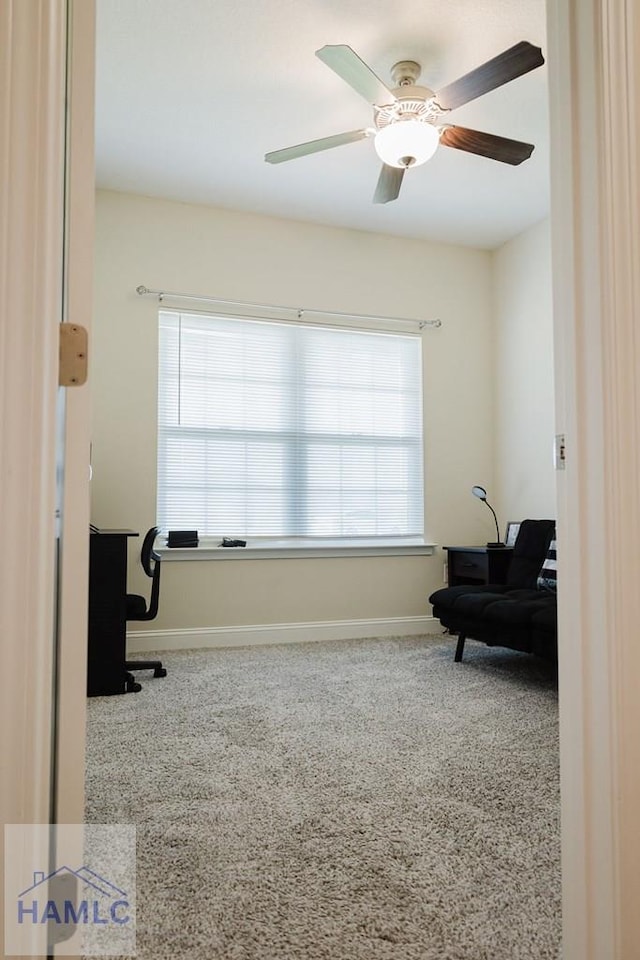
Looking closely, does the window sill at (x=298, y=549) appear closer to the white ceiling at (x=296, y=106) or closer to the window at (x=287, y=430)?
the window at (x=287, y=430)

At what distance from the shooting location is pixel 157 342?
Answer: 4398 millimetres

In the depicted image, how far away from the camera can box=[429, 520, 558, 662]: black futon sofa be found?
325 centimetres

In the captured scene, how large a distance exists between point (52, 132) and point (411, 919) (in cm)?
156

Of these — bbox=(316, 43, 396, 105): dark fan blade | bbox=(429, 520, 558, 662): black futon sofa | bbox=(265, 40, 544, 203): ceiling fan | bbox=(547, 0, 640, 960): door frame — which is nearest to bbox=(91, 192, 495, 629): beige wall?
bbox=(429, 520, 558, 662): black futon sofa

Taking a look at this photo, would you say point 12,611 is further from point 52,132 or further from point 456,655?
point 456,655

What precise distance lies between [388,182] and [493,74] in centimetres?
83

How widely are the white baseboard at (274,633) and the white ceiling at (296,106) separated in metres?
2.92

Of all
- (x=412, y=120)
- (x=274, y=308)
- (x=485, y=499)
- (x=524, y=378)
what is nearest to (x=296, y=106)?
(x=412, y=120)

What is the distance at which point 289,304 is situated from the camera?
4715mm

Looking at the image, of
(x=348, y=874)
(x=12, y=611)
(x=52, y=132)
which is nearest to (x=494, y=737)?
(x=348, y=874)

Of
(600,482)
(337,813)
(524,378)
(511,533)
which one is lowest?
(337,813)

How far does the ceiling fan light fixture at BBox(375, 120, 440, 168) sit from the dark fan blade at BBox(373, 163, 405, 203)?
152 mm

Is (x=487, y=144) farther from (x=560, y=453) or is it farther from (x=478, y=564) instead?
(x=478, y=564)

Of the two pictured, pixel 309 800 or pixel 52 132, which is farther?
pixel 309 800
